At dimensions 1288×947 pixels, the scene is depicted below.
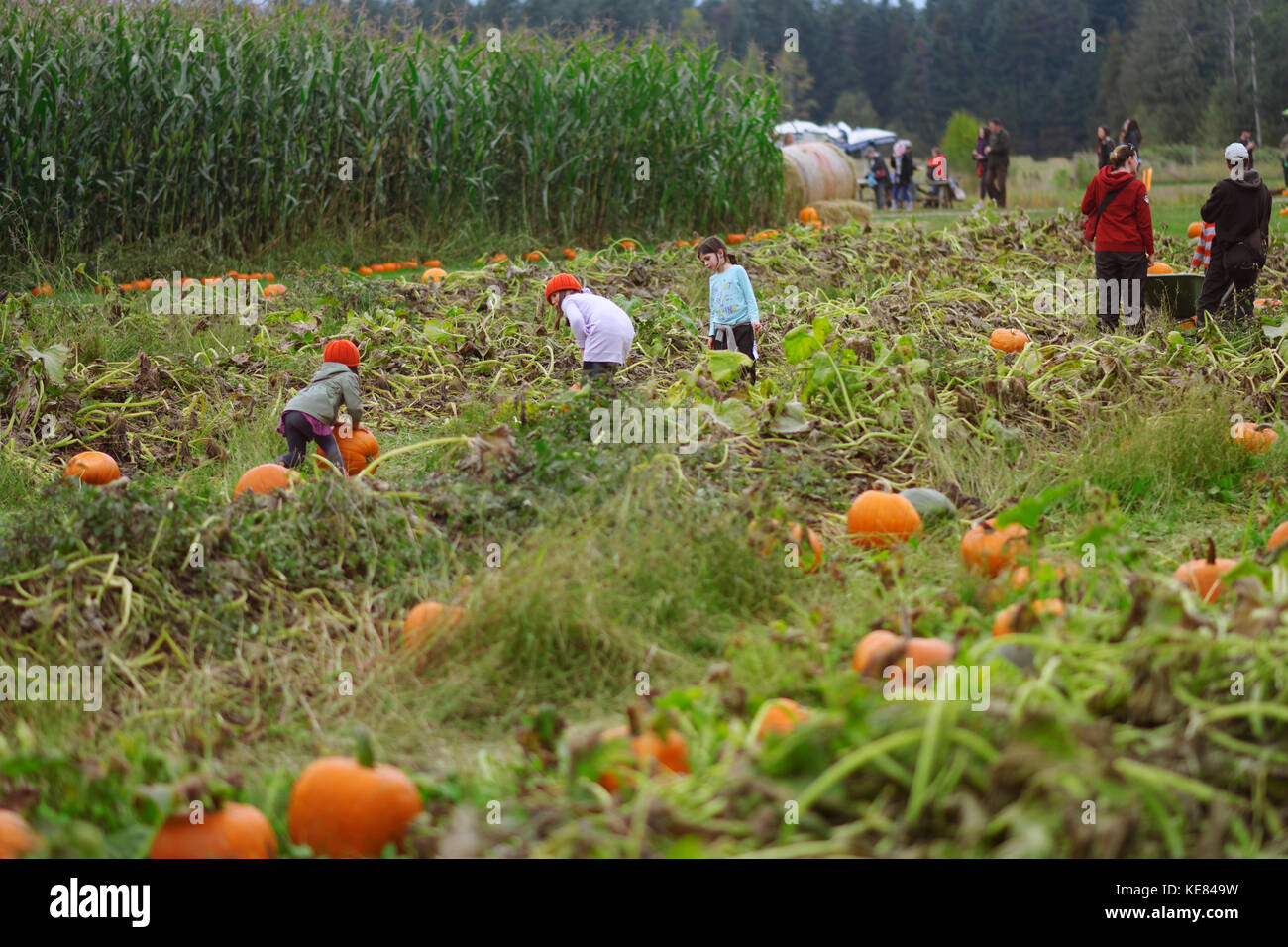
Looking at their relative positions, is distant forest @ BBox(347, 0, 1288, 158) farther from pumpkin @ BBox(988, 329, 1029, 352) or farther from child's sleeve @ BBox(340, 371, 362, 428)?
child's sleeve @ BBox(340, 371, 362, 428)

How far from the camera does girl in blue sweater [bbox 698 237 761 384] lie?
23.7ft

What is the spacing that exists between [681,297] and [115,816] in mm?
7353

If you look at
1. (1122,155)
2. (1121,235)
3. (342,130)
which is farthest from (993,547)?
(342,130)

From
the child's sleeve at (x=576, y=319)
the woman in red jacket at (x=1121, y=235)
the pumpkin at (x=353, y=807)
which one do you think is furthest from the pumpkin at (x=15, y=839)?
the woman in red jacket at (x=1121, y=235)

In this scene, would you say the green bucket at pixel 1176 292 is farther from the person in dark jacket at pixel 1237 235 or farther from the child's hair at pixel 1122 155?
the child's hair at pixel 1122 155

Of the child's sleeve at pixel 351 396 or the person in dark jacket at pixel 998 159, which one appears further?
the person in dark jacket at pixel 998 159

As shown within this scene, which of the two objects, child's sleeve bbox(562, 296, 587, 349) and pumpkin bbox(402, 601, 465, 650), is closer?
pumpkin bbox(402, 601, 465, 650)

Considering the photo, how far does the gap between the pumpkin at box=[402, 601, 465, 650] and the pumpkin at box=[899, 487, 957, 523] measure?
2.09 meters

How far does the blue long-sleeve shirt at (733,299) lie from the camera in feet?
23.7

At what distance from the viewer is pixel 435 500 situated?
4555 mm

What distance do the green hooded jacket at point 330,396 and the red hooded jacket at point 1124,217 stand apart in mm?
5752

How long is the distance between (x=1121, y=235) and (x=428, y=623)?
6983mm

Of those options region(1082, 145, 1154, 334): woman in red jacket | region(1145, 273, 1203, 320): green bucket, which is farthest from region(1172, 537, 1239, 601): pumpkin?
region(1145, 273, 1203, 320): green bucket

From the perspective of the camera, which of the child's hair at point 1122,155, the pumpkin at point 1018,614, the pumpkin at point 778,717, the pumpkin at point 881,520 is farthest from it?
the child's hair at point 1122,155
